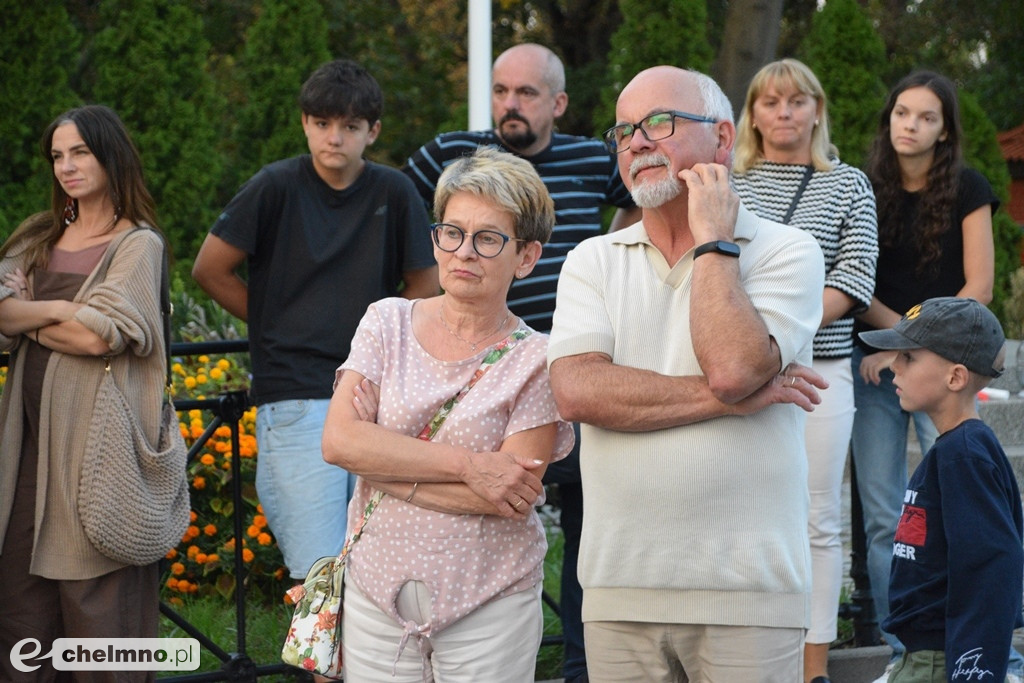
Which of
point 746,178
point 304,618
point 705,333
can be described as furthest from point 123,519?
point 746,178

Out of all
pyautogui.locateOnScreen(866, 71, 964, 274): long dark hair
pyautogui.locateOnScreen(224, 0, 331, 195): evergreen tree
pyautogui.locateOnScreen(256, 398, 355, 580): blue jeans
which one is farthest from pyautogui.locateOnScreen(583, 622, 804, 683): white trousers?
pyautogui.locateOnScreen(224, 0, 331, 195): evergreen tree

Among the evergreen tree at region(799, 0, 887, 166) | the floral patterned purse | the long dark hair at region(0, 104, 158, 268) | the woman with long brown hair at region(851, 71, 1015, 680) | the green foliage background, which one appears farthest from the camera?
the evergreen tree at region(799, 0, 887, 166)

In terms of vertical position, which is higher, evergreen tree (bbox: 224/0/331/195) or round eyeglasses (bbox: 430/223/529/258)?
evergreen tree (bbox: 224/0/331/195)

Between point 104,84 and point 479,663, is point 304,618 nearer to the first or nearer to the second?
point 479,663

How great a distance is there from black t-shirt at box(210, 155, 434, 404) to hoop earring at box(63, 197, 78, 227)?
0.49 m

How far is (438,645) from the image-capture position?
A: 291cm

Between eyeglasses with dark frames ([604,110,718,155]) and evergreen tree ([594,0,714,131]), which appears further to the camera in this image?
evergreen tree ([594,0,714,131])

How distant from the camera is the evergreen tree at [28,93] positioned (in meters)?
10.9

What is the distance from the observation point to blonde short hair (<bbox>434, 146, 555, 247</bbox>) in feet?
9.85

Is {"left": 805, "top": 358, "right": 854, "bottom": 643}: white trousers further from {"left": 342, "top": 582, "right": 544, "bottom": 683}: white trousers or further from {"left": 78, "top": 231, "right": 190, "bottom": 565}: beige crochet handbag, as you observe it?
{"left": 78, "top": 231, "right": 190, "bottom": 565}: beige crochet handbag

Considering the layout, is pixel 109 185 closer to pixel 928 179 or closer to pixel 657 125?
pixel 657 125

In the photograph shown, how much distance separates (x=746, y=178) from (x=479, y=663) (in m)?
2.32

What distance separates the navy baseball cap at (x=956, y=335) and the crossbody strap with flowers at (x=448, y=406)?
0.96m

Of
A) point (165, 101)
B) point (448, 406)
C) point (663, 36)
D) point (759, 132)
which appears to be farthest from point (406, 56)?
point (448, 406)
